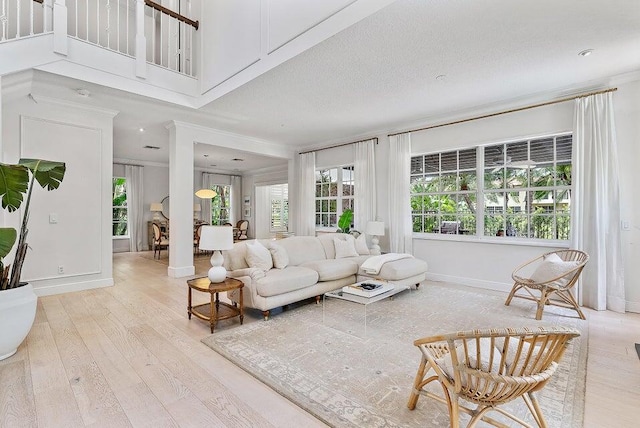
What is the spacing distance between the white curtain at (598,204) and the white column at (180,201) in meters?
6.06

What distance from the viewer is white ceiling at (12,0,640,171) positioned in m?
2.69

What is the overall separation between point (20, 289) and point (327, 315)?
9.33ft

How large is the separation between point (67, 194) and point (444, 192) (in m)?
6.05

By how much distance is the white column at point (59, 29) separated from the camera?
11.6ft

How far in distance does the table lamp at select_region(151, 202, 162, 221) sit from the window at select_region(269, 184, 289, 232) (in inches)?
150

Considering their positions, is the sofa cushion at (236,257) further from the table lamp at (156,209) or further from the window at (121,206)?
the window at (121,206)

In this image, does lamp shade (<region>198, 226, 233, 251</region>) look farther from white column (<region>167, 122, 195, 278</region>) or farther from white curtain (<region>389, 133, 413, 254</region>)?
white curtain (<region>389, 133, 413, 254</region>)

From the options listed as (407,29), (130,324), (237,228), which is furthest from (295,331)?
(237,228)

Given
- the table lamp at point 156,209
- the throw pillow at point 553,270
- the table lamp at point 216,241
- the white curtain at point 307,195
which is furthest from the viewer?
the table lamp at point 156,209

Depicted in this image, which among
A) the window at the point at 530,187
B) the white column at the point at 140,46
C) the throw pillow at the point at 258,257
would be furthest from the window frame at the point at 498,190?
the white column at the point at 140,46

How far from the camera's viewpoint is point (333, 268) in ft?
13.8

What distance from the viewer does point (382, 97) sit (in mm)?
4551

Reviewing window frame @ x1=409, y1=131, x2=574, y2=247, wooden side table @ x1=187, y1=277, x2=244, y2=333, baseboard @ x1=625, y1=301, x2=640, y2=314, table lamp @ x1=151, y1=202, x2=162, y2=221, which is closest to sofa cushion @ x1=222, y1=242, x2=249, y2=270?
wooden side table @ x1=187, y1=277, x2=244, y2=333

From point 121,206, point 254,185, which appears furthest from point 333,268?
point 121,206
